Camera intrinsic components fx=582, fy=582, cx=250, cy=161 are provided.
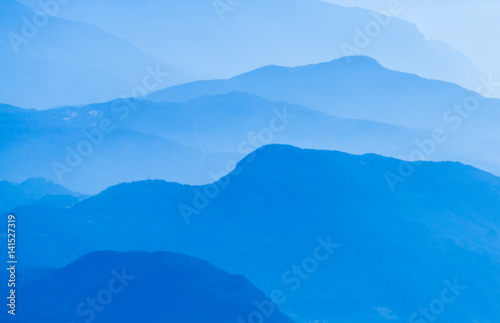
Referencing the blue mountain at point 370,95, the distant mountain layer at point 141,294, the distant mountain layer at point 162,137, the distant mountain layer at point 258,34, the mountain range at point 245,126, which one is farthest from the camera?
the distant mountain layer at point 258,34

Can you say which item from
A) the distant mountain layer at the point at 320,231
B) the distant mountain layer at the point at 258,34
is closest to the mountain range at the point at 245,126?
the distant mountain layer at the point at 320,231

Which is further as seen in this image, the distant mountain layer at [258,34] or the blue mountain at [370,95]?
the distant mountain layer at [258,34]

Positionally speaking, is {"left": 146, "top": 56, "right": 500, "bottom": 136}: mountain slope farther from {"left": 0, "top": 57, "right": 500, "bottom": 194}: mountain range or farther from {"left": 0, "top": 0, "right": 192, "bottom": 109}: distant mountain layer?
{"left": 0, "top": 0, "right": 192, "bottom": 109}: distant mountain layer

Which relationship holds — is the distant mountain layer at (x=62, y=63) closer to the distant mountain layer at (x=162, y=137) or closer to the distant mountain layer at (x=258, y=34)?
the distant mountain layer at (x=258, y=34)

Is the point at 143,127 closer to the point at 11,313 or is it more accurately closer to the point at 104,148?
Result: the point at 104,148

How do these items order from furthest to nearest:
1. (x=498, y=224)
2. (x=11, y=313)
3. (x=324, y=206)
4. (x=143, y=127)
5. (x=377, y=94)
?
(x=377, y=94)
(x=143, y=127)
(x=498, y=224)
(x=324, y=206)
(x=11, y=313)

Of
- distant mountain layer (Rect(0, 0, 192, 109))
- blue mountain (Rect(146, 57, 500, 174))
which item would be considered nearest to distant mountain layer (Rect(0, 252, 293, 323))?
blue mountain (Rect(146, 57, 500, 174))

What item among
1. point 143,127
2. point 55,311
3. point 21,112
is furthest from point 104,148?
point 55,311
